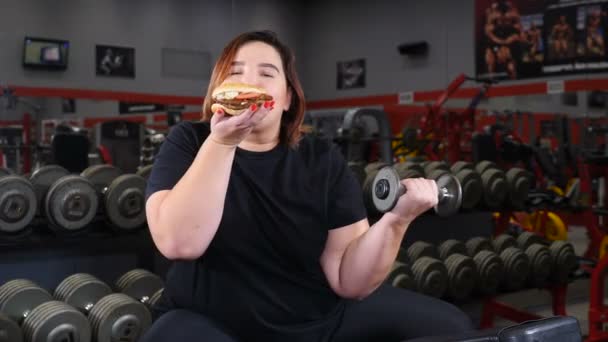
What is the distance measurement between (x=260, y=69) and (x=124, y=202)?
1.02m

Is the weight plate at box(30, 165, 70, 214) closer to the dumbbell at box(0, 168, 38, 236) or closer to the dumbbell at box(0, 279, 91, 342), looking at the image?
the dumbbell at box(0, 168, 38, 236)

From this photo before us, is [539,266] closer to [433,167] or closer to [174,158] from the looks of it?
[433,167]

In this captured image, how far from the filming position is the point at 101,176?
2.09 meters

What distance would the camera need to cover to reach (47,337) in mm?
1720

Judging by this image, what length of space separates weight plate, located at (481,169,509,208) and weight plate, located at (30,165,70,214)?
1.75 m

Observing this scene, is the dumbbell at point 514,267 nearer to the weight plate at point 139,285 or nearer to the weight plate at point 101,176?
the weight plate at point 139,285

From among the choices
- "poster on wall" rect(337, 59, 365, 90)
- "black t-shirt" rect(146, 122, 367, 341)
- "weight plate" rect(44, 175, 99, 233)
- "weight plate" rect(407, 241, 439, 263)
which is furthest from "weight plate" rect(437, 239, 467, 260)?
"poster on wall" rect(337, 59, 365, 90)

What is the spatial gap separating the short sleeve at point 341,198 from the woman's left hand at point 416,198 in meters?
0.17

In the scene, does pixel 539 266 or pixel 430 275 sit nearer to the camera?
pixel 430 275

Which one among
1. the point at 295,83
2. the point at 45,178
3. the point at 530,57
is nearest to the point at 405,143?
the point at 530,57

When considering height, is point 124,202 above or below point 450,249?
above

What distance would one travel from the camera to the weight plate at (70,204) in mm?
1893

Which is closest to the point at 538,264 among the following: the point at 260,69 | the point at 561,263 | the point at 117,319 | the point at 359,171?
the point at 561,263

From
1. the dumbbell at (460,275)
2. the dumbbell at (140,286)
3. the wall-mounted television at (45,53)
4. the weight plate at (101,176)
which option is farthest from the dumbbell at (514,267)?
the wall-mounted television at (45,53)
